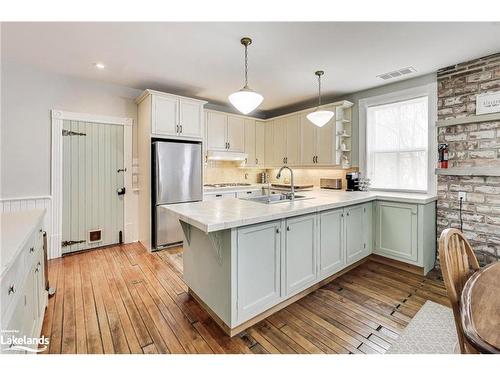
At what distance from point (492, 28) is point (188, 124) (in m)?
3.75

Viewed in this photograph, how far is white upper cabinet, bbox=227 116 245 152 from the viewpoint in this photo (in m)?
4.96

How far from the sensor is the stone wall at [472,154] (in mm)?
2811

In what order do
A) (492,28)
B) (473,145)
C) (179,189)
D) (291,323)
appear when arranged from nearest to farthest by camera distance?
(291,323) < (492,28) < (473,145) < (179,189)

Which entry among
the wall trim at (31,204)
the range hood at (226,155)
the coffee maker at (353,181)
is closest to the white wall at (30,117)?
the wall trim at (31,204)

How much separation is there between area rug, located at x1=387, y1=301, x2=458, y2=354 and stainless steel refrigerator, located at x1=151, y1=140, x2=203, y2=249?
3.09 m

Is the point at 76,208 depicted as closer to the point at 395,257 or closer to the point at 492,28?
the point at 395,257

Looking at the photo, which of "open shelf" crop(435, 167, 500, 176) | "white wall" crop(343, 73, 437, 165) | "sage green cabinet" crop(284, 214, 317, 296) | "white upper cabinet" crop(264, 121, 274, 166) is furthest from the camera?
"white upper cabinet" crop(264, 121, 274, 166)

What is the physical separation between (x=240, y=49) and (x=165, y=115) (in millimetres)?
1649

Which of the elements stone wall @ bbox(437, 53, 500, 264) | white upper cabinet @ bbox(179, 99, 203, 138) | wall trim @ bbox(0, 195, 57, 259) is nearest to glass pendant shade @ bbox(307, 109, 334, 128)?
stone wall @ bbox(437, 53, 500, 264)

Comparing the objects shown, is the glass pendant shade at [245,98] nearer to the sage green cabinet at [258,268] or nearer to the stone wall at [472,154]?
the sage green cabinet at [258,268]

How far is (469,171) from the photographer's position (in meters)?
2.88

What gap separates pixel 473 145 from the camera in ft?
9.66

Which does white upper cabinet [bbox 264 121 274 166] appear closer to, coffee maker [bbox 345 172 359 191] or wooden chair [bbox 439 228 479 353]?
coffee maker [bbox 345 172 359 191]
